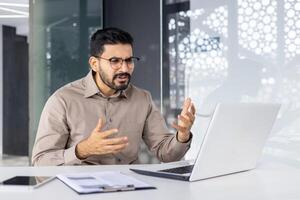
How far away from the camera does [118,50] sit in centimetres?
242

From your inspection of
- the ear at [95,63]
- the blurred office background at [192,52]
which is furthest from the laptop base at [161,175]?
the blurred office background at [192,52]

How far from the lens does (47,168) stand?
1857mm

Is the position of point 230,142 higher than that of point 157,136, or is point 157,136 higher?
point 230,142

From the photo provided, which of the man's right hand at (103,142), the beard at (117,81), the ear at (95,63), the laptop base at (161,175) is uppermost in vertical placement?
the ear at (95,63)

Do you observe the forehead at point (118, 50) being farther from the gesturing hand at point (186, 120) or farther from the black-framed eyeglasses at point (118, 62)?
the gesturing hand at point (186, 120)

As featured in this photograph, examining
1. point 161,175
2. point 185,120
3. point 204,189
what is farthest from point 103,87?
point 204,189

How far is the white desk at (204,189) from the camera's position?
1326 millimetres

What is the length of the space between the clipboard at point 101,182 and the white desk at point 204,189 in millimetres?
22

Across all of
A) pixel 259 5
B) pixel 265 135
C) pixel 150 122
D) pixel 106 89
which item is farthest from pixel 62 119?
pixel 259 5

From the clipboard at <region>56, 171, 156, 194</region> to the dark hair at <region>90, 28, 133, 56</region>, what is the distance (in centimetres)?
96

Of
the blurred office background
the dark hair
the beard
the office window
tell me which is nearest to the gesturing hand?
the beard

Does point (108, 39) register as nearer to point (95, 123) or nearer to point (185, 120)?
point (95, 123)

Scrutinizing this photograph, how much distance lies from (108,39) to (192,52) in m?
1.88

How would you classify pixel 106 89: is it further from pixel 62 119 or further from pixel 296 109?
pixel 296 109
